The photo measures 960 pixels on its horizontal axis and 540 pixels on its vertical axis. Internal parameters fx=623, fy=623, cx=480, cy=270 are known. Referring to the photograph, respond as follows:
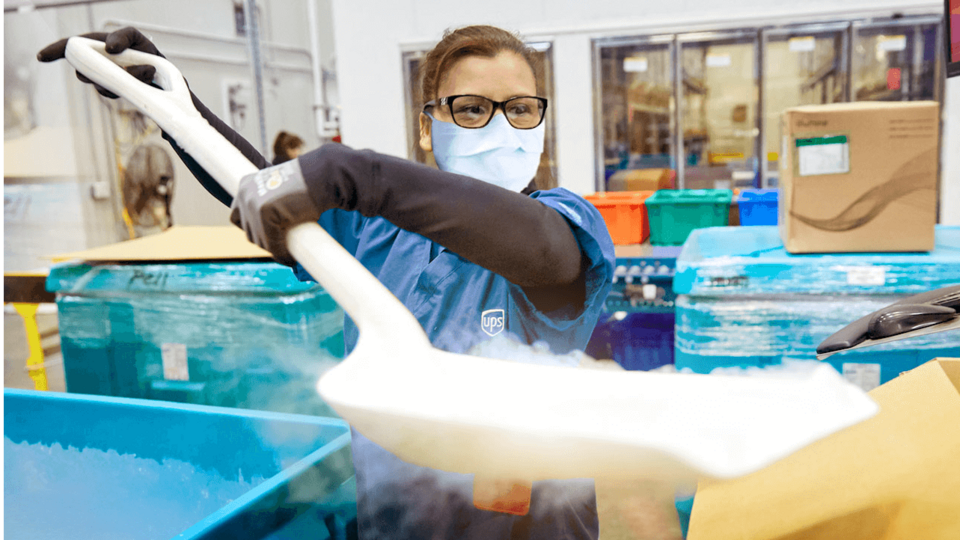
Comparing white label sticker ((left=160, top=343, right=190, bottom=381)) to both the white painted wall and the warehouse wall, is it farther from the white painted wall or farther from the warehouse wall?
the warehouse wall

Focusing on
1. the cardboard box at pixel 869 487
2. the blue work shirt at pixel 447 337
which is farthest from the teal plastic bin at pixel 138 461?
the cardboard box at pixel 869 487

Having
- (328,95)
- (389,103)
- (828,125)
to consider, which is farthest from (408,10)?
(828,125)

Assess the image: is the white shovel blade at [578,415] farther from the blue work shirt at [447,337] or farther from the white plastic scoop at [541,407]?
the blue work shirt at [447,337]

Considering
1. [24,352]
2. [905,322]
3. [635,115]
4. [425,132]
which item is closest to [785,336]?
[905,322]

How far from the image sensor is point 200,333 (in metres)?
2.16

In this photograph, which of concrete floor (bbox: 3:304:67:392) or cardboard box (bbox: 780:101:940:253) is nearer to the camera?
cardboard box (bbox: 780:101:940:253)

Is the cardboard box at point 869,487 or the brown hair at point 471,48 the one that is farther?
the brown hair at point 471,48

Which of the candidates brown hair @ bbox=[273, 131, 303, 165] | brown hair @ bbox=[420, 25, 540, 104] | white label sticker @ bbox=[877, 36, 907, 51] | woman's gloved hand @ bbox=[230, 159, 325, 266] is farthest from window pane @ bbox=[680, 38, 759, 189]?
woman's gloved hand @ bbox=[230, 159, 325, 266]

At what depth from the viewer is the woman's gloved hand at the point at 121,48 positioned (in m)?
1.02

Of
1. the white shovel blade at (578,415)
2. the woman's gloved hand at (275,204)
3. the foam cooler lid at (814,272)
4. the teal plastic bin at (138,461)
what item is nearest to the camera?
the white shovel blade at (578,415)

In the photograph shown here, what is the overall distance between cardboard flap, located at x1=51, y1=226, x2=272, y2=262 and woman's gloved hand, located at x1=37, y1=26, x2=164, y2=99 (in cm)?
110

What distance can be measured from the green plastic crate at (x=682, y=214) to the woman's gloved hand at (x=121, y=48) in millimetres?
2412

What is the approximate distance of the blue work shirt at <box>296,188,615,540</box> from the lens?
3.37ft

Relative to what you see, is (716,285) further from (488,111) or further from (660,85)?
(660,85)
